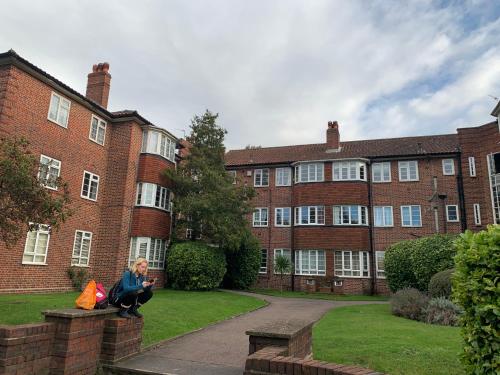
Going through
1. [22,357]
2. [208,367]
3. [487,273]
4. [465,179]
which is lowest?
[208,367]

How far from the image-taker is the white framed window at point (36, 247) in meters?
16.9

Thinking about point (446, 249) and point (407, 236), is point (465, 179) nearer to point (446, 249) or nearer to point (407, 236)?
point (407, 236)

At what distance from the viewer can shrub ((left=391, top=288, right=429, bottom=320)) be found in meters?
13.0

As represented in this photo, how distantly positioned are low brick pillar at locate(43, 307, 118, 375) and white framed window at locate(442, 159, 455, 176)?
2694 centimetres

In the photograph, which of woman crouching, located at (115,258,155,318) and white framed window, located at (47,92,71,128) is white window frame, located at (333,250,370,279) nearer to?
white framed window, located at (47,92,71,128)

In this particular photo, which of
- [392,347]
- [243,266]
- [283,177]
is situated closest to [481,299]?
[392,347]

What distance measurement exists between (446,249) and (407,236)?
9.91 meters

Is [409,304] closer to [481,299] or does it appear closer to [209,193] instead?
[481,299]

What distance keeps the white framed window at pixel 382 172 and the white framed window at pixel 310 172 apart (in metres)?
3.87

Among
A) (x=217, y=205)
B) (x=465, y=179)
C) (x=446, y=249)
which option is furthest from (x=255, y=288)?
(x=465, y=179)

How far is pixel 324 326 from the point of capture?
11391 millimetres

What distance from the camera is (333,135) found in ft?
102

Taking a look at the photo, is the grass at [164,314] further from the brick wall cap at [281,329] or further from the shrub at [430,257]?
the shrub at [430,257]

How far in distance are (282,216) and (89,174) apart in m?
15.1
